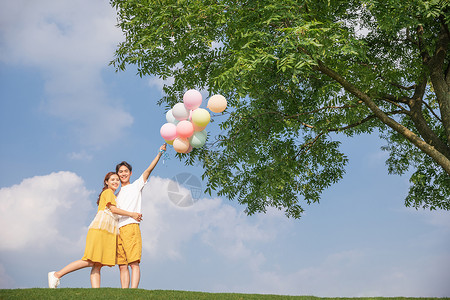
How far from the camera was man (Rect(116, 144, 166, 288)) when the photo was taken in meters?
7.18

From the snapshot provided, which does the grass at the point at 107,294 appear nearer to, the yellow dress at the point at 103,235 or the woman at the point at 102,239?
the woman at the point at 102,239

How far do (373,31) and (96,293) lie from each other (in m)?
10.0

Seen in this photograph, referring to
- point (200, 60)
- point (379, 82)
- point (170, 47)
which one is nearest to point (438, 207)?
point (379, 82)

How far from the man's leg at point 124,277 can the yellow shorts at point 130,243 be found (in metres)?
0.17

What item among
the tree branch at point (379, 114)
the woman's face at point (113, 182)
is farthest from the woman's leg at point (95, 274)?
the tree branch at point (379, 114)

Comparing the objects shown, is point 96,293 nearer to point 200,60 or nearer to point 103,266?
point 103,266

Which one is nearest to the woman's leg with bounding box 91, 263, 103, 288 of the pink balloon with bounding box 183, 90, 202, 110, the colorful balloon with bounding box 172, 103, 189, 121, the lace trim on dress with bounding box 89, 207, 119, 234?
the lace trim on dress with bounding box 89, 207, 119, 234

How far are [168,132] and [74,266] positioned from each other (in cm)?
287

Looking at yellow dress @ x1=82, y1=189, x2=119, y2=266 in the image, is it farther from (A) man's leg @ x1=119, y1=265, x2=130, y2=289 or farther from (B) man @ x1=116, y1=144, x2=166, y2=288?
(A) man's leg @ x1=119, y1=265, x2=130, y2=289

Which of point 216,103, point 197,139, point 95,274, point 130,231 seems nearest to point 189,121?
point 197,139

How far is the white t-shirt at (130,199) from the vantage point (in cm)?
724

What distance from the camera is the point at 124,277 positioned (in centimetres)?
736

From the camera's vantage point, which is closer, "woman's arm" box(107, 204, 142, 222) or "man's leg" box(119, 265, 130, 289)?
"woman's arm" box(107, 204, 142, 222)

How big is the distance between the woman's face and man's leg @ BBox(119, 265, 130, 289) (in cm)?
145
